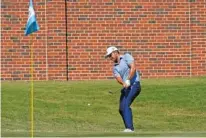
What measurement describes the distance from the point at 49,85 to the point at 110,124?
397 centimetres

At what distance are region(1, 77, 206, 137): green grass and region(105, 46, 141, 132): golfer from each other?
2.54ft

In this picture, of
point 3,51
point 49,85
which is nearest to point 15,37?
point 3,51

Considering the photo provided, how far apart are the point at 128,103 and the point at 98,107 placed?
334cm

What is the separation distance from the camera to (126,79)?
48.4 ft

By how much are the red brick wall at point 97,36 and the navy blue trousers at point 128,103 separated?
6.29 m

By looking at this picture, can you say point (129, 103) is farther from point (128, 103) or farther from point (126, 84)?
point (126, 84)

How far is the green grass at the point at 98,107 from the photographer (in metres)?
16.5

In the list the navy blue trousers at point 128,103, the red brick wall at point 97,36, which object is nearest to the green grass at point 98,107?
the red brick wall at point 97,36

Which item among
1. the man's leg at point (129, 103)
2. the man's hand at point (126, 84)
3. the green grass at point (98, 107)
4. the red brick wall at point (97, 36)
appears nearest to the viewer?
the man's hand at point (126, 84)

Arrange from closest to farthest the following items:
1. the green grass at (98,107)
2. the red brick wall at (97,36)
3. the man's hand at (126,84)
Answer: the man's hand at (126,84) < the green grass at (98,107) < the red brick wall at (97,36)

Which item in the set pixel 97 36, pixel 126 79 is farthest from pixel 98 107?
pixel 97 36

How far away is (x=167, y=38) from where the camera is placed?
69.6ft

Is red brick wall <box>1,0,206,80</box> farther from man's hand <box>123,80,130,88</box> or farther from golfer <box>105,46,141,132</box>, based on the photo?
man's hand <box>123,80,130,88</box>

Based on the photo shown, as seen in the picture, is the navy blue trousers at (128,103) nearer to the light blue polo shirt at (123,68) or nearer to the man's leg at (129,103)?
the man's leg at (129,103)
